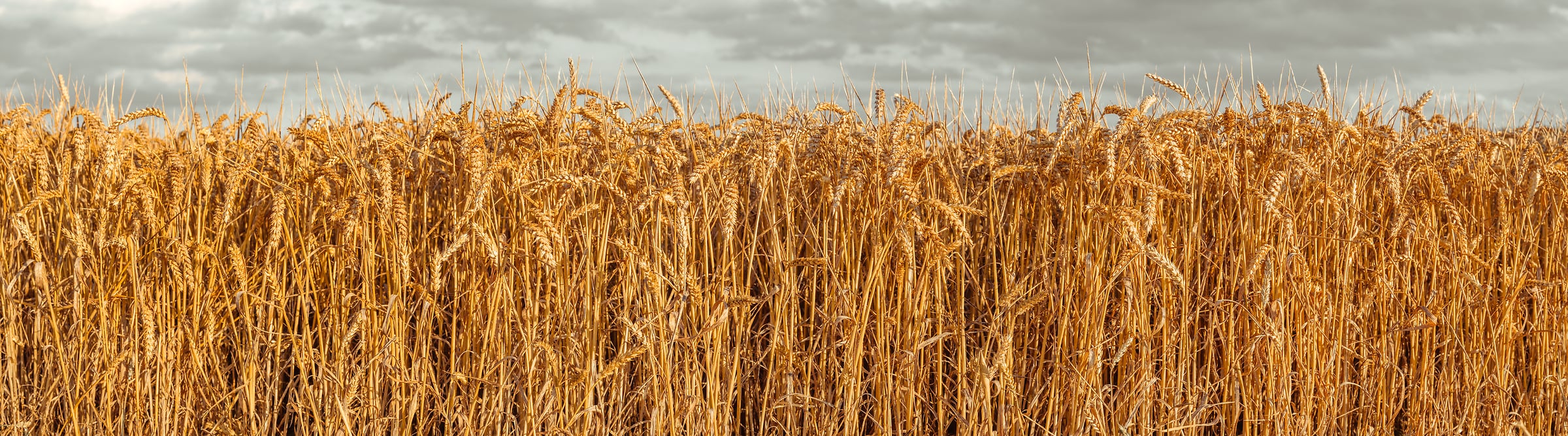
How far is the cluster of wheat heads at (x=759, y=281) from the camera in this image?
2154mm

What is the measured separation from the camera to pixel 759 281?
2324 millimetres

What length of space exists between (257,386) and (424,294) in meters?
0.77

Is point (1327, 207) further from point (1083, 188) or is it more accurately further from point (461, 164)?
point (461, 164)

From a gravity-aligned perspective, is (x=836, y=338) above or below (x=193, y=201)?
below

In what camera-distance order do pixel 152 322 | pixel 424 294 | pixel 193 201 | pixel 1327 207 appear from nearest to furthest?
pixel 424 294 → pixel 152 322 → pixel 1327 207 → pixel 193 201

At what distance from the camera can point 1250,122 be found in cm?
262

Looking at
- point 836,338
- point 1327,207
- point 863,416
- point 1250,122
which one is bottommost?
point 863,416

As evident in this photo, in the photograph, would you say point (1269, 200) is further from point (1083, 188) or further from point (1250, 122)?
point (1250, 122)

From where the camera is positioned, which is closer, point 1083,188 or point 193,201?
point 1083,188

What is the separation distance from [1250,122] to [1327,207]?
30cm

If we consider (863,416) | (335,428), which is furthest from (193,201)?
(863,416)

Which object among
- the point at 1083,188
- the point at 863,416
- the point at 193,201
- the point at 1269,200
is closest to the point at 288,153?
the point at 193,201

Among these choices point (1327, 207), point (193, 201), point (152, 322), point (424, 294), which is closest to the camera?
point (424, 294)

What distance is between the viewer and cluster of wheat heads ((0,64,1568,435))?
215 centimetres
